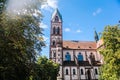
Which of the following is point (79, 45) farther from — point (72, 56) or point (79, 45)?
point (72, 56)

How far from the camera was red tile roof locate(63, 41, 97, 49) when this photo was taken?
70963mm

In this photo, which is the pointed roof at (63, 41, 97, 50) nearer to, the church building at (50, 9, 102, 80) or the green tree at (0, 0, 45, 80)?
the church building at (50, 9, 102, 80)

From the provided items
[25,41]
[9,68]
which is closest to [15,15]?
[25,41]

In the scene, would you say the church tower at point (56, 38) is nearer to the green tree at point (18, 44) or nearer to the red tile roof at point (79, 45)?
the red tile roof at point (79, 45)

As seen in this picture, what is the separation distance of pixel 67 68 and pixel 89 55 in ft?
35.8

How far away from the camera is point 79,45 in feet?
239

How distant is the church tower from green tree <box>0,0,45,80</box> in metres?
47.2

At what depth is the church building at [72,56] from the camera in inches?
2500

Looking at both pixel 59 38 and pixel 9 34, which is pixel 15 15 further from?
pixel 59 38

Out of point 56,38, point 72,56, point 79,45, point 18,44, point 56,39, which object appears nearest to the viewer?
point 18,44

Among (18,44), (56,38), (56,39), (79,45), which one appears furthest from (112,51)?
(79,45)

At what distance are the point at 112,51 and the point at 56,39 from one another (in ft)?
134

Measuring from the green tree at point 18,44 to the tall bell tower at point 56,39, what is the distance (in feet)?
152

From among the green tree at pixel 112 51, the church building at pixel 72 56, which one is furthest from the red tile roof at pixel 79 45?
the green tree at pixel 112 51
